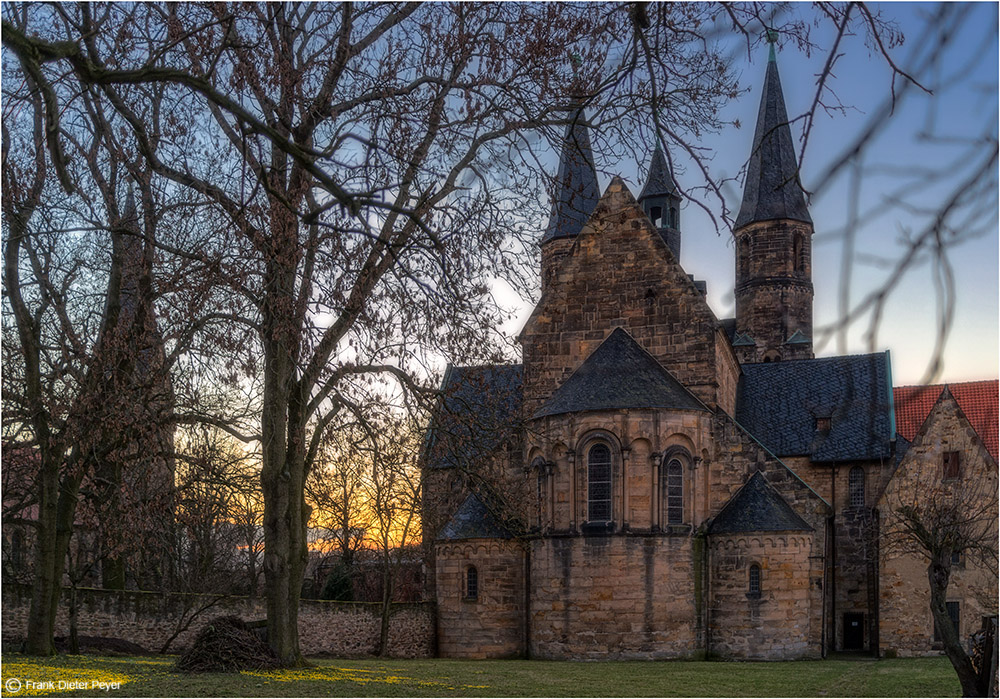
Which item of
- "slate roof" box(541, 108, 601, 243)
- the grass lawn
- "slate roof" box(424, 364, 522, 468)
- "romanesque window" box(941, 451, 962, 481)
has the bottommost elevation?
the grass lawn

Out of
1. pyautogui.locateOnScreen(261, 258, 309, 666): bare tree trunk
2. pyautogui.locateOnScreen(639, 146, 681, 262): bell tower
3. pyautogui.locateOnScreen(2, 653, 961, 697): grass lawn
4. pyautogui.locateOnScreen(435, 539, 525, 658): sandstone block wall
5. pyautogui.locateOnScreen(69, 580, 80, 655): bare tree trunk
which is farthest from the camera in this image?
pyautogui.locateOnScreen(639, 146, 681, 262): bell tower

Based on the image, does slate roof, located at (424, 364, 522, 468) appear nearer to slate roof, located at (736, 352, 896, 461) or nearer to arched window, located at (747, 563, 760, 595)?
arched window, located at (747, 563, 760, 595)

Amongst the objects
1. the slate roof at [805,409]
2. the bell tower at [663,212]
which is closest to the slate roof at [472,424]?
the slate roof at [805,409]

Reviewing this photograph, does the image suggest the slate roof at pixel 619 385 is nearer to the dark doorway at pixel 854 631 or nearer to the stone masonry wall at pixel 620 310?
the stone masonry wall at pixel 620 310

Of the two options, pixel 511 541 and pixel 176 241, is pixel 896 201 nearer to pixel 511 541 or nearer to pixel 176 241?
pixel 176 241

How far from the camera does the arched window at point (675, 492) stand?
91.6ft

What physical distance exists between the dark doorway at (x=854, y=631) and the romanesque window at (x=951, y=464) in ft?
15.5

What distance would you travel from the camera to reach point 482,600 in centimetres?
2952

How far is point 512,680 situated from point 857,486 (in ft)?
58.7

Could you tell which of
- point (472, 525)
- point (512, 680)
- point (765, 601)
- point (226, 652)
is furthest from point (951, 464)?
point (226, 652)

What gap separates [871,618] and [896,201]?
29998 mm

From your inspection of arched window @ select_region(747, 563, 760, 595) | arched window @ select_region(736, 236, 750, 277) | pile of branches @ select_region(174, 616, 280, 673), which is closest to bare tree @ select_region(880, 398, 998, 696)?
arched window @ select_region(747, 563, 760, 595)

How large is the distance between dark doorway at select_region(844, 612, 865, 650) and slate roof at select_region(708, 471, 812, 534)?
526 cm

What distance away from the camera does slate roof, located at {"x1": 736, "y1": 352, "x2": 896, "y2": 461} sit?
33031mm
